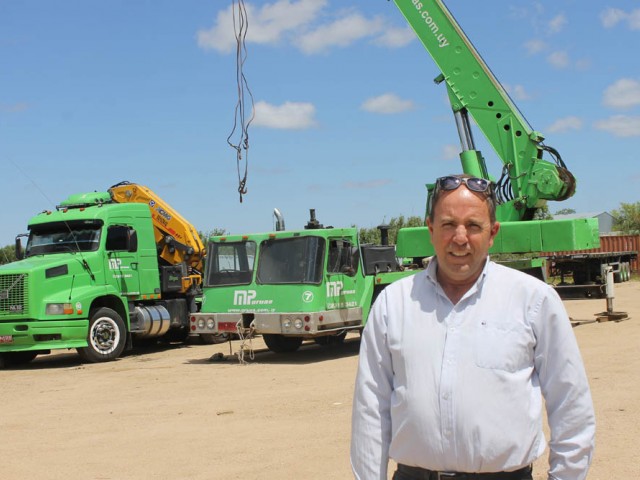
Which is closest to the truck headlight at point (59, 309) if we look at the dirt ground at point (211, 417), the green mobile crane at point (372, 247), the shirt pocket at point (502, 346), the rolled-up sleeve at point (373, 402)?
the dirt ground at point (211, 417)

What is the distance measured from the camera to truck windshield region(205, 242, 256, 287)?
49.0 ft

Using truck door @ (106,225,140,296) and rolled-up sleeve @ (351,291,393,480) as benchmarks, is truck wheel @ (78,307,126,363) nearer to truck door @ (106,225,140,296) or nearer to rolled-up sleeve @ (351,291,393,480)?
truck door @ (106,225,140,296)

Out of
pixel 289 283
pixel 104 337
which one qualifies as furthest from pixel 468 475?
pixel 104 337

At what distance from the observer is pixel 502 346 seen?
9.68 ft

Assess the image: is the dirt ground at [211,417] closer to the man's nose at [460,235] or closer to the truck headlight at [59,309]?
the truck headlight at [59,309]

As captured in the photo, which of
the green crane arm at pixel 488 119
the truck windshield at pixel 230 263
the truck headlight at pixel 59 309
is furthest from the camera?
the green crane arm at pixel 488 119

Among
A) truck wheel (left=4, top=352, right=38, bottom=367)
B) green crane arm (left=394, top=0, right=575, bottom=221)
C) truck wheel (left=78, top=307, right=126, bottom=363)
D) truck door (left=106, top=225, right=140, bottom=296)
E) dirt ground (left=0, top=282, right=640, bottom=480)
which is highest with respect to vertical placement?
green crane arm (left=394, top=0, right=575, bottom=221)

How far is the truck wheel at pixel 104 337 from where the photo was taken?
15.9 meters

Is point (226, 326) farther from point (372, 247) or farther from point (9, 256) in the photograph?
point (9, 256)

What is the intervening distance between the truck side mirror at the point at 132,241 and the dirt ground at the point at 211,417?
7.61 ft

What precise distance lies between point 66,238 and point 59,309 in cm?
182

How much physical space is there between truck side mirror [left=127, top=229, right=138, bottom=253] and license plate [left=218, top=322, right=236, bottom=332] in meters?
3.02

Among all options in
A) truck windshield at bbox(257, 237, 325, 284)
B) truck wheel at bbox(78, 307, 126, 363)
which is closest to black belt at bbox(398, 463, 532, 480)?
truck windshield at bbox(257, 237, 325, 284)

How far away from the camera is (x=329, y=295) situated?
1434 cm
